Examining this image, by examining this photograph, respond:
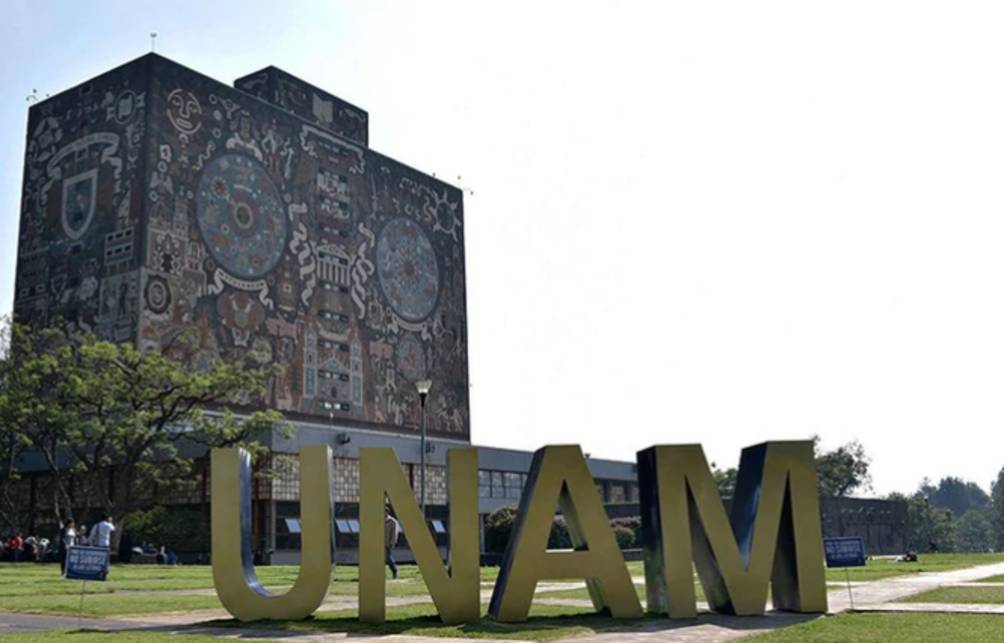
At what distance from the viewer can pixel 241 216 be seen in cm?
6488

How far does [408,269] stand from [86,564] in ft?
214

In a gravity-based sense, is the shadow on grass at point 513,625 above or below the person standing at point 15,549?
below

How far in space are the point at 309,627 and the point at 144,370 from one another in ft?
116

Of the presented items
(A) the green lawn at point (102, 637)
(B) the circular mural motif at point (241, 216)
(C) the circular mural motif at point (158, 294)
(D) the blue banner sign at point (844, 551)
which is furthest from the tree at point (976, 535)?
(A) the green lawn at point (102, 637)

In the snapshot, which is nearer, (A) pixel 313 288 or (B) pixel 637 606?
(B) pixel 637 606

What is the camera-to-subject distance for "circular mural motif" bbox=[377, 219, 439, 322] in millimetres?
77938

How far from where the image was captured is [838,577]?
28.0 metres

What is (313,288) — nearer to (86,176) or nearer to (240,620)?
(86,176)

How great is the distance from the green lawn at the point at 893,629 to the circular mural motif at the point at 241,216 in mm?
53758

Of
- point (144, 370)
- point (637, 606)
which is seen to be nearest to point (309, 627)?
point (637, 606)

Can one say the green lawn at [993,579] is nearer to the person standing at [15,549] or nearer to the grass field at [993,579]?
the grass field at [993,579]

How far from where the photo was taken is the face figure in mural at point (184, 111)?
62.2 m

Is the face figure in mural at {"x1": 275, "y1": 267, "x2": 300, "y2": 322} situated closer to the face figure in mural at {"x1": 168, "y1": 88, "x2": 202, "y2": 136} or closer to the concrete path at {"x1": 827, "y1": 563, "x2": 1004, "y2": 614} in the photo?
the face figure in mural at {"x1": 168, "y1": 88, "x2": 202, "y2": 136}

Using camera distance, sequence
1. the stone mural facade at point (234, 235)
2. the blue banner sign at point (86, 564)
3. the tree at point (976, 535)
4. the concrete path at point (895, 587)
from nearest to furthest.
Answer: the blue banner sign at point (86, 564) → the concrete path at point (895, 587) → the stone mural facade at point (234, 235) → the tree at point (976, 535)
